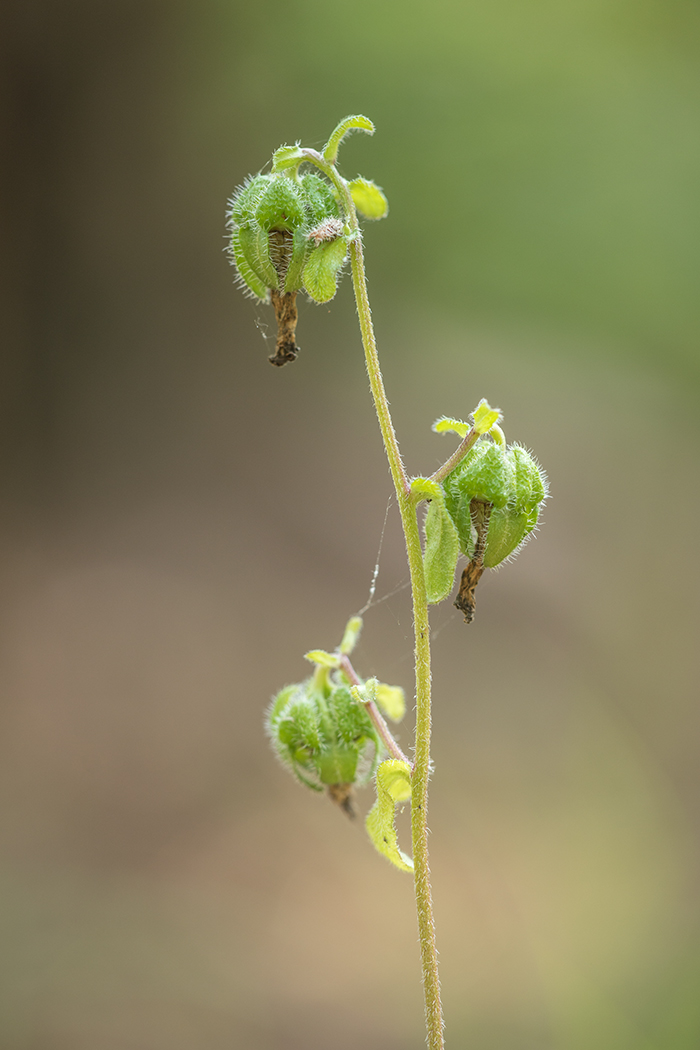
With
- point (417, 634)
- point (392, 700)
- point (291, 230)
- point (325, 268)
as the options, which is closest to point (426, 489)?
point (417, 634)

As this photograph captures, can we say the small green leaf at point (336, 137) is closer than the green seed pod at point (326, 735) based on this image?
Yes

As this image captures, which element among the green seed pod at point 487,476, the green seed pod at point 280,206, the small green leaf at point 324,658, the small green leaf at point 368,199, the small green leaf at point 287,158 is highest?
the small green leaf at point 368,199

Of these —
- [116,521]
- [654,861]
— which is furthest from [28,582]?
[654,861]

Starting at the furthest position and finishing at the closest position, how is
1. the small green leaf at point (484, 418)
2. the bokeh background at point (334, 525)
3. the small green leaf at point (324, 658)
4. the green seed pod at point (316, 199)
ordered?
the bokeh background at point (334, 525) < the small green leaf at point (324, 658) < the green seed pod at point (316, 199) < the small green leaf at point (484, 418)

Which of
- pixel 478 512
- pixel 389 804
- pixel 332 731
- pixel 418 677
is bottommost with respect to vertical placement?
pixel 389 804

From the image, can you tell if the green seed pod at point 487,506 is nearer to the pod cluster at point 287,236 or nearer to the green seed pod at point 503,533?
the green seed pod at point 503,533

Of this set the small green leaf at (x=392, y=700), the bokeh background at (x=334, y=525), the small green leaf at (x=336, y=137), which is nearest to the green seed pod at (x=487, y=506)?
the small green leaf at (x=392, y=700)

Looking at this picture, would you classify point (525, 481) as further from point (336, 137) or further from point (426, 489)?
point (336, 137)

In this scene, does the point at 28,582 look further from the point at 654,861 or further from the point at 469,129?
the point at 469,129
